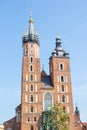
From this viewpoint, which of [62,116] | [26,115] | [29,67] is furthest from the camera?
[29,67]

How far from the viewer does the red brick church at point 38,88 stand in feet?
225

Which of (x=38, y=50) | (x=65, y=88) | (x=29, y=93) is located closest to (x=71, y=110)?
(x=65, y=88)

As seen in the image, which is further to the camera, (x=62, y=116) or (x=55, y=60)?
(x=55, y=60)

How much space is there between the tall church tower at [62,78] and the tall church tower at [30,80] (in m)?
3.91

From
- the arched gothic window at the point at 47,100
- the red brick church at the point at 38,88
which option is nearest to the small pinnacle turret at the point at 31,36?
the red brick church at the point at 38,88

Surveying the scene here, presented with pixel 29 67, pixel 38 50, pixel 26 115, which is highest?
pixel 38 50

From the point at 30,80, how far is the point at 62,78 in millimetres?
7707

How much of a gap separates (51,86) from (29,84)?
210 inches

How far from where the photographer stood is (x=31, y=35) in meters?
76.6

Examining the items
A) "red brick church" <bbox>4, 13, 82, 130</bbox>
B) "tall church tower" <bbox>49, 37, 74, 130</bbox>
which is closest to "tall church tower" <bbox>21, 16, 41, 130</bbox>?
"red brick church" <bbox>4, 13, 82, 130</bbox>

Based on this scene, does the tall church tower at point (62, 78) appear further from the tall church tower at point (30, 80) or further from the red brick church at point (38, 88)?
the tall church tower at point (30, 80)

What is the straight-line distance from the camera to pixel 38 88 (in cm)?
7112

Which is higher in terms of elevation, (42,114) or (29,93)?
(29,93)

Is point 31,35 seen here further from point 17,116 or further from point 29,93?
point 17,116
